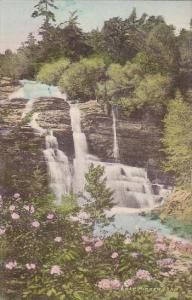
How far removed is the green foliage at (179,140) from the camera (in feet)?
6.28

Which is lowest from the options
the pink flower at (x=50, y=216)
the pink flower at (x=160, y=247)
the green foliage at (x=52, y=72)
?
the pink flower at (x=160, y=247)

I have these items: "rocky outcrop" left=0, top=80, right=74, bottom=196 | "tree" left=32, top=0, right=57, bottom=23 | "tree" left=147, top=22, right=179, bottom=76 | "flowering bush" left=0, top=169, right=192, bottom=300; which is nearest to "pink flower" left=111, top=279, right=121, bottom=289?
"flowering bush" left=0, top=169, right=192, bottom=300

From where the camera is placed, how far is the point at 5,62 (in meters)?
1.83

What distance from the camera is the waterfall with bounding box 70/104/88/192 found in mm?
1853

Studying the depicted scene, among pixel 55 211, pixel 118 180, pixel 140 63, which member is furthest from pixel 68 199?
pixel 140 63

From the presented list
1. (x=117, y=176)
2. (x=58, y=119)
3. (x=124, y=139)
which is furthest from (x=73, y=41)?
(x=117, y=176)

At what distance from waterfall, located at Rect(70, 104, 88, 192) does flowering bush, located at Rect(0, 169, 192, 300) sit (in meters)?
0.08

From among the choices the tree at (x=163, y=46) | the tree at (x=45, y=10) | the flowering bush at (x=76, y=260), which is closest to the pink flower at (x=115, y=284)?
the flowering bush at (x=76, y=260)

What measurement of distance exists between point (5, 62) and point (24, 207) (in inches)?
18.4

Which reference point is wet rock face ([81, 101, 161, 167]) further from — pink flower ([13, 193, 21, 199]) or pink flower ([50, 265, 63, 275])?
pink flower ([50, 265, 63, 275])

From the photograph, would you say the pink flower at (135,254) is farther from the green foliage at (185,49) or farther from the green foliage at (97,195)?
the green foliage at (185,49)

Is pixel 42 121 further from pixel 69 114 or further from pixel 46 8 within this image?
pixel 46 8

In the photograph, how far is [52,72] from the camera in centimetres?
186

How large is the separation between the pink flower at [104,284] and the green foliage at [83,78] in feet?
1.94
